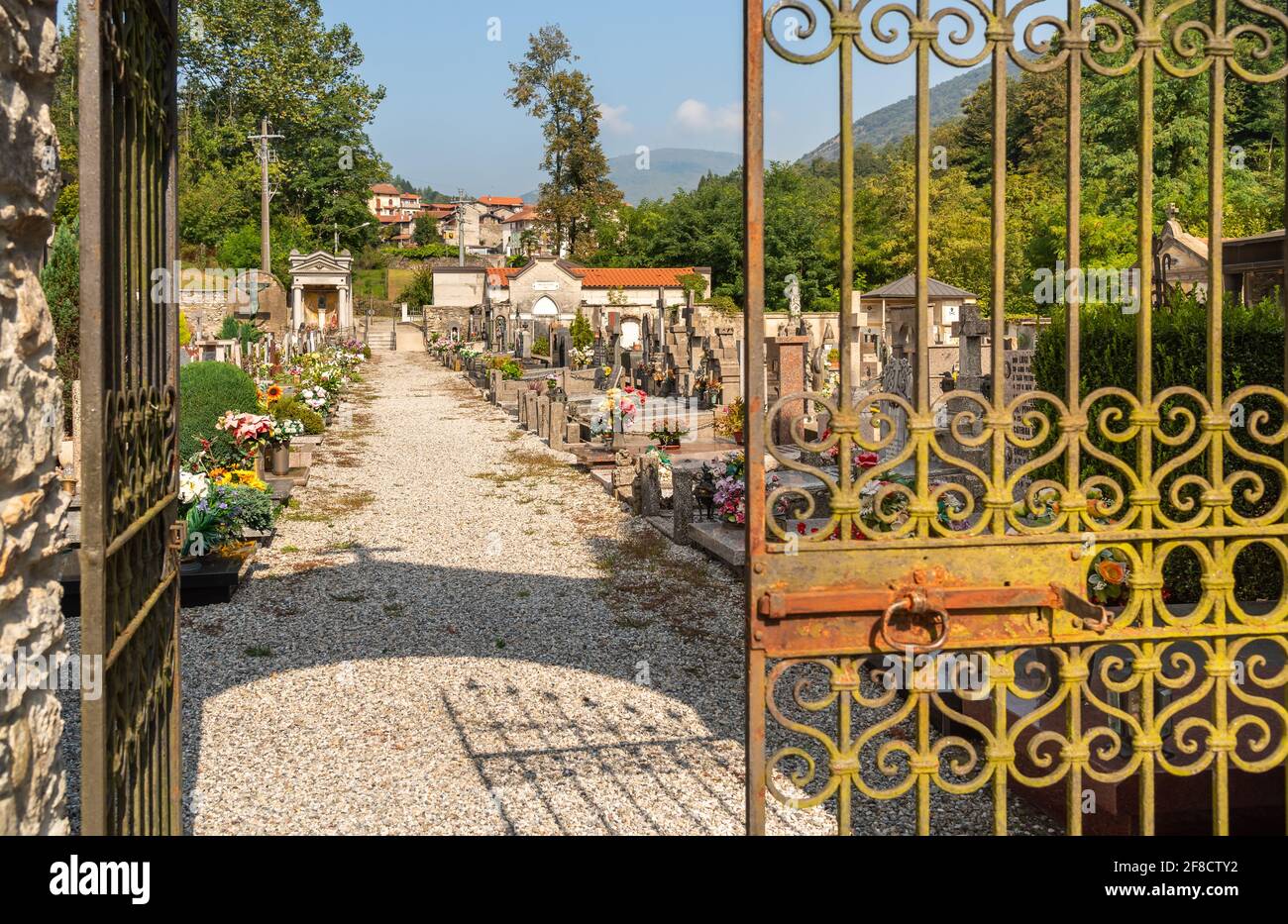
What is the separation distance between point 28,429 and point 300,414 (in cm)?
1557

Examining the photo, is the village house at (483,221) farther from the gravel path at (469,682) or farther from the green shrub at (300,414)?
the gravel path at (469,682)

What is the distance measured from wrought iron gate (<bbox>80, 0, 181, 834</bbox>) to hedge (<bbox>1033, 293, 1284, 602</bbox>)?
571 cm

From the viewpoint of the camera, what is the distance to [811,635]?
2.74 meters

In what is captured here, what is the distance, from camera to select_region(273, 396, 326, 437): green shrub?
53.0 ft

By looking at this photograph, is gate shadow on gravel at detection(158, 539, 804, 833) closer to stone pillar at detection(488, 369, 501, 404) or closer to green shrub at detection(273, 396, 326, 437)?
green shrub at detection(273, 396, 326, 437)

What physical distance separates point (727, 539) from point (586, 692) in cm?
341

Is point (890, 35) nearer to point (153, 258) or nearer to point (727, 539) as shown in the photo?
point (153, 258)

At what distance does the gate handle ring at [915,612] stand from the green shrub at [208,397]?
10.8 meters

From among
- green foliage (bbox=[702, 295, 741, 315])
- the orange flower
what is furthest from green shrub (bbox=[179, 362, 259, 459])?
green foliage (bbox=[702, 295, 741, 315])

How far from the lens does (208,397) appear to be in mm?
13195

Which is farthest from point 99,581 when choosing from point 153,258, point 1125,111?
point 1125,111

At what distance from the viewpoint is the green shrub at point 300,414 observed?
636 inches

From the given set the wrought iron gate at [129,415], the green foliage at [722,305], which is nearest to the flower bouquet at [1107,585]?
the wrought iron gate at [129,415]

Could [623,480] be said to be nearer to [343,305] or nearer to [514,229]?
[343,305]
